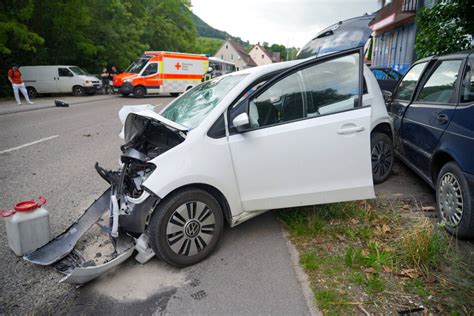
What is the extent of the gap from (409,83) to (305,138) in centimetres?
302

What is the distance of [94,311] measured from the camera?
8.34 feet

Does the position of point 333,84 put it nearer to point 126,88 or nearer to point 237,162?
point 237,162

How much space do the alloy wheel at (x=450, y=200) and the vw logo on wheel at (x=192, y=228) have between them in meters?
2.54

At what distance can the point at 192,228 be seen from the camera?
3.01 m

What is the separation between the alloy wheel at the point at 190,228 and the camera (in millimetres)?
2926

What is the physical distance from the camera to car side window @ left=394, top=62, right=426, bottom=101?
4.99 m

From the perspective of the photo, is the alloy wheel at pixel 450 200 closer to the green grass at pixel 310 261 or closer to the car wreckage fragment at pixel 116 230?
the green grass at pixel 310 261

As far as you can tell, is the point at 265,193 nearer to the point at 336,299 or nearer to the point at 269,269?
the point at 269,269

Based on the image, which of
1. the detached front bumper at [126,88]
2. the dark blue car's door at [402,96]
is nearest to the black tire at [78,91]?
the detached front bumper at [126,88]

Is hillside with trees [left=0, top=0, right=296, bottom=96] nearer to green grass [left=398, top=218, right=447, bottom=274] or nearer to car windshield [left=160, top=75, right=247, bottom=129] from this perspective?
car windshield [left=160, top=75, right=247, bottom=129]

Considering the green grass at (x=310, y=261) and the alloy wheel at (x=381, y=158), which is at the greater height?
the alloy wheel at (x=381, y=158)

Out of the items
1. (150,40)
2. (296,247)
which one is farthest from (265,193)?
(150,40)

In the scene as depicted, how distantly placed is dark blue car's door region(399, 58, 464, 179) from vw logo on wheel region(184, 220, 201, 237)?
286 cm

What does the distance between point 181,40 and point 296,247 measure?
40003 mm
